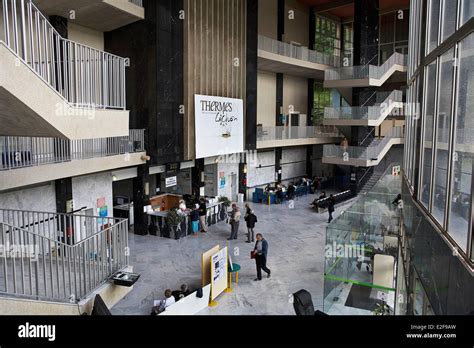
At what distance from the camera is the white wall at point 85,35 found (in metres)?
14.4

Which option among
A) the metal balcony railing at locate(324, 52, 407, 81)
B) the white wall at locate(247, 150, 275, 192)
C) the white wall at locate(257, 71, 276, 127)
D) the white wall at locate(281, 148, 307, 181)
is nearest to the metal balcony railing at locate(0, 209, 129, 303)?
the white wall at locate(247, 150, 275, 192)

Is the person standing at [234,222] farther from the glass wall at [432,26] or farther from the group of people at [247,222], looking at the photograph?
Answer: the glass wall at [432,26]

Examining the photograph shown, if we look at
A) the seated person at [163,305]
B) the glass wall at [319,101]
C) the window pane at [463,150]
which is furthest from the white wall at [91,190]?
the glass wall at [319,101]

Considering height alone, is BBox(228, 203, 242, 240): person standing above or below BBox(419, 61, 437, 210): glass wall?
below

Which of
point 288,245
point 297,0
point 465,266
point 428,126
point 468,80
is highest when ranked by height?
point 297,0

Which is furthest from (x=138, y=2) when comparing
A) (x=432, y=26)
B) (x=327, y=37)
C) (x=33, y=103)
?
(x=327, y=37)

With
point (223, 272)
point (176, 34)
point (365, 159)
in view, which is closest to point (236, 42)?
point (176, 34)

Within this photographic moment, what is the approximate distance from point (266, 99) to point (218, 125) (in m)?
9.14

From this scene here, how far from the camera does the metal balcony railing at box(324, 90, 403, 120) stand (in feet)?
82.1

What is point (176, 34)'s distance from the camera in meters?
15.9

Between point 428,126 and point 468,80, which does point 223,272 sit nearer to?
point 428,126

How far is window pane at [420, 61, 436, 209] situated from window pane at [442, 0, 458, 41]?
869 mm

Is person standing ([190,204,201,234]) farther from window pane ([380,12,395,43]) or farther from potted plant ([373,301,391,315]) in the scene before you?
window pane ([380,12,395,43])
